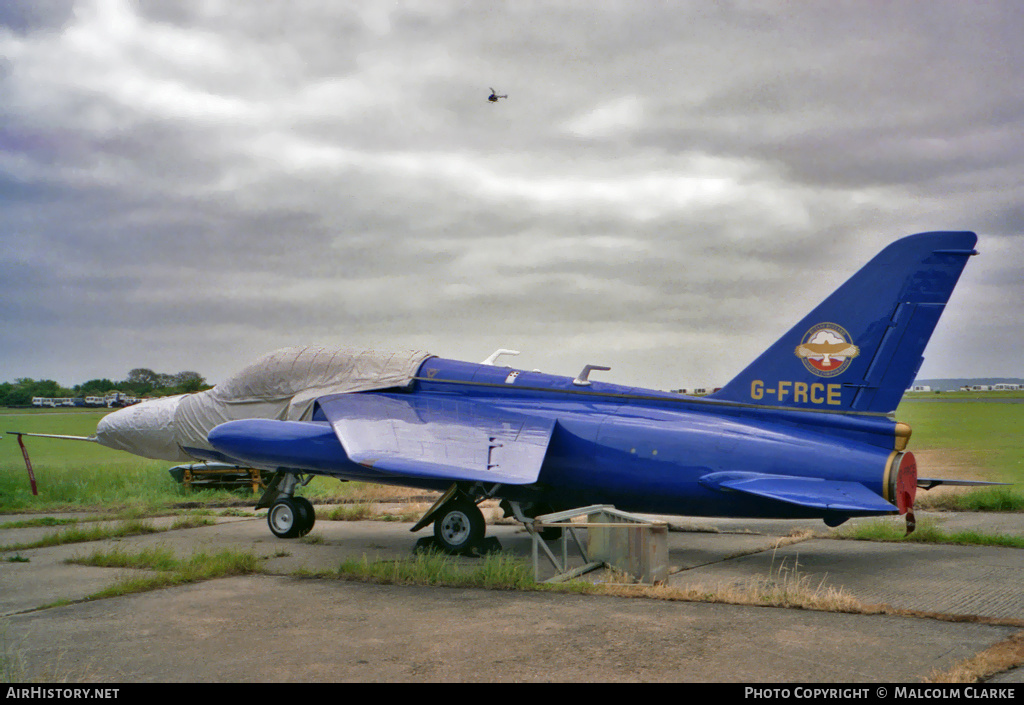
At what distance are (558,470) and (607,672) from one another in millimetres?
5580

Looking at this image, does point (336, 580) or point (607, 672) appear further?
point (336, 580)

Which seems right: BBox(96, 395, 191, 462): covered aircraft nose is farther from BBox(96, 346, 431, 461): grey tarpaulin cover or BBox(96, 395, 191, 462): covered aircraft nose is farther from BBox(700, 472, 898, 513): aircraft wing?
BBox(700, 472, 898, 513): aircraft wing

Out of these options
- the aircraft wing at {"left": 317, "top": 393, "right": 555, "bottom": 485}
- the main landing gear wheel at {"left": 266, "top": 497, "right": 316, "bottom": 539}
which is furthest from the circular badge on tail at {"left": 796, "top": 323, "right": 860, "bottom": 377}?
the main landing gear wheel at {"left": 266, "top": 497, "right": 316, "bottom": 539}

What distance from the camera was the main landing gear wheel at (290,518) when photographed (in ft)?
42.7

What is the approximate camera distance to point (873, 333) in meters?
10.1

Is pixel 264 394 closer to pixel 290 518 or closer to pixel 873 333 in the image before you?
pixel 290 518

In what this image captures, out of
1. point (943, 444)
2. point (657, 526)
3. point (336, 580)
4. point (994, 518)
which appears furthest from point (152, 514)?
point (943, 444)

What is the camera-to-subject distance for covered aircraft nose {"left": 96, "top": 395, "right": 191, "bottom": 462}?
14016 millimetres

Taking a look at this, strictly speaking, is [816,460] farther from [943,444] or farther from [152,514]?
[943,444]

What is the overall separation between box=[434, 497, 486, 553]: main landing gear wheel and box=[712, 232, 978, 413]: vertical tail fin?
4.45 meters

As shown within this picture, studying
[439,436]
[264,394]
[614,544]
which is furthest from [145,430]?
[614,544]

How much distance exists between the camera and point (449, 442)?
1061cm

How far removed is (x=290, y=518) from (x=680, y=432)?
6.88 meters
